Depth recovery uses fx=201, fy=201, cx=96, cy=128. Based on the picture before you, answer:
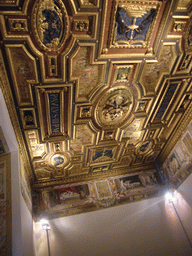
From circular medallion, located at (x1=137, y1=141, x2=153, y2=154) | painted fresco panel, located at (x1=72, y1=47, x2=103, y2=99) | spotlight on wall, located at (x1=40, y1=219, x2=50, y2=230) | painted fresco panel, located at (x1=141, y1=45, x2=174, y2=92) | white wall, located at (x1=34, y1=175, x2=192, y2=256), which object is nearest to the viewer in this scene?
painted fresco panel, located at (x1=72, y1=47, x2=103, y2=99)

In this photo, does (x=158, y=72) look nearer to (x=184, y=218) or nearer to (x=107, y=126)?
(x=107, y=126)

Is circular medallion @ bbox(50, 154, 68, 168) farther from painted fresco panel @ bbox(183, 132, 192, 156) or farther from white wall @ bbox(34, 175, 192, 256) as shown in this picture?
painted fresco panel @ bbox(183, 132, 192, 156)

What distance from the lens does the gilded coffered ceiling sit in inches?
198

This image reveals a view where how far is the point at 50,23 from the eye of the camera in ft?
16.3

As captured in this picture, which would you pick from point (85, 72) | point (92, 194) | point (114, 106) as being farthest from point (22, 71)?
point (92, 194)

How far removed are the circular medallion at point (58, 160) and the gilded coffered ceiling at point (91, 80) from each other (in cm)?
5

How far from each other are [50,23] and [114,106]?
11.6 ft

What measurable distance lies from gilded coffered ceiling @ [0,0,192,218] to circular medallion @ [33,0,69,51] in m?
0.02

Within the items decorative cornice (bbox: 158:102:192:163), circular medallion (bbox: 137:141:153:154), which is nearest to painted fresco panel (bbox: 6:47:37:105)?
circular medallion (bbox: 137:141:153:154)

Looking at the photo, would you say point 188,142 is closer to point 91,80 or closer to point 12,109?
point 91,80

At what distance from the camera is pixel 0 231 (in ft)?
15.7

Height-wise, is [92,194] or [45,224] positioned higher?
[92,194]

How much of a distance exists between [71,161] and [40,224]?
9.61ft

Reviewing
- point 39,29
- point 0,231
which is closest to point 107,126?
point 39,29
